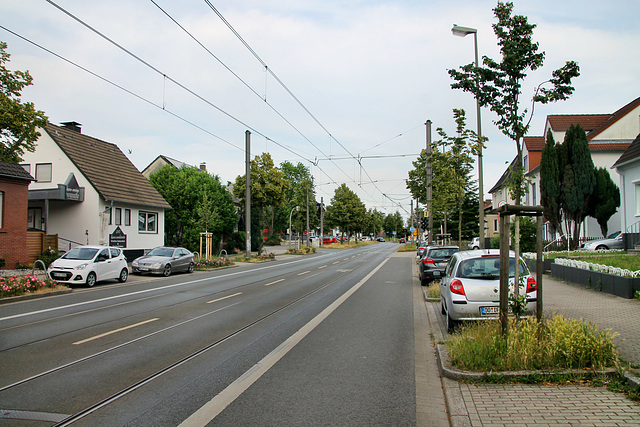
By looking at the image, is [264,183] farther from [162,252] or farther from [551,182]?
[551,182]

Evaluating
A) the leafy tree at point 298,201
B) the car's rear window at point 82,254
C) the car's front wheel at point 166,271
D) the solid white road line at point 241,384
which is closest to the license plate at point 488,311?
the solid white road line at point 241,384

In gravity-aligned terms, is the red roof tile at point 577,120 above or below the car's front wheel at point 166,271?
above

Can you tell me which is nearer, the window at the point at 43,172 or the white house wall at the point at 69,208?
the white house wall at the point at 69,208

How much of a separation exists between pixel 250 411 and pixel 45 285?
→ 1318cm

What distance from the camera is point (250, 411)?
15.9ft

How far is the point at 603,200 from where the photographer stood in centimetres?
2706

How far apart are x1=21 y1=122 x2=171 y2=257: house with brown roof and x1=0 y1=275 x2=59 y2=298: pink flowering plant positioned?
1012cm

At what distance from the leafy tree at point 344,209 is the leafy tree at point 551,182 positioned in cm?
5533

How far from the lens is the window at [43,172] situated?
28.2 m

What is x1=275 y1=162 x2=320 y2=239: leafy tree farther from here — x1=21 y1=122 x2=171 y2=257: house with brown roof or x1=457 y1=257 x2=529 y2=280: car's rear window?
x1=457 y1=257 x2=529 y2=280: car's rear window

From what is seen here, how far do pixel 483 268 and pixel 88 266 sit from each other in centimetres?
1434

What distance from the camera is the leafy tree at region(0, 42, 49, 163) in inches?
480

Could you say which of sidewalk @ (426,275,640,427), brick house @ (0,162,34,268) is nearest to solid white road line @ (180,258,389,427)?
sidewalk @ (426,275,640,427)

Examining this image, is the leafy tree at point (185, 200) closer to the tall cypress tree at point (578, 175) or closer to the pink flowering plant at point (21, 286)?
the pink flowering plant at point (21, 286)
